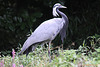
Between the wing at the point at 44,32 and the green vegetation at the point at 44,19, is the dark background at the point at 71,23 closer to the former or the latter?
the green vegetation at the point at 44,19

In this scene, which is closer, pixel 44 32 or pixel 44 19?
pixel 44 32

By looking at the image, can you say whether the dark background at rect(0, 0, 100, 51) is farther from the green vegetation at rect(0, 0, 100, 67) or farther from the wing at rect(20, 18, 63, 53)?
the wing at rect(20, 18, 63, 53)

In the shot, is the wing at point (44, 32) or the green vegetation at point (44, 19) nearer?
the wing at point (44, 32)

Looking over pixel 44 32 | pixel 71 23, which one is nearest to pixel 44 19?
pixel 71 23

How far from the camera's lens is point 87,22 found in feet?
27.3

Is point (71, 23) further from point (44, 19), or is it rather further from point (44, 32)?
point (44, 32)

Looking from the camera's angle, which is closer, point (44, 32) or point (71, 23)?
point (44, 32)

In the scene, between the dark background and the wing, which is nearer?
the wing

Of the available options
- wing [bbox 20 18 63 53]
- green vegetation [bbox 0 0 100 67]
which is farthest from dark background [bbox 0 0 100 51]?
wing [bbox 20 18 63 53]

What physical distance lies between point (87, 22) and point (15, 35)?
8.22ft

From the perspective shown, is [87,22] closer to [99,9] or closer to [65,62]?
[99,9]

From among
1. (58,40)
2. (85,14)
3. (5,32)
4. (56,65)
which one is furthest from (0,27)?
(56,65)

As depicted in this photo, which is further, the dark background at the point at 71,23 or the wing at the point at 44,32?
the dark background at the point at 71,23

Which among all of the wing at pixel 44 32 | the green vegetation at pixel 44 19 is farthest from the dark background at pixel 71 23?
the wing at pixel 44 32
